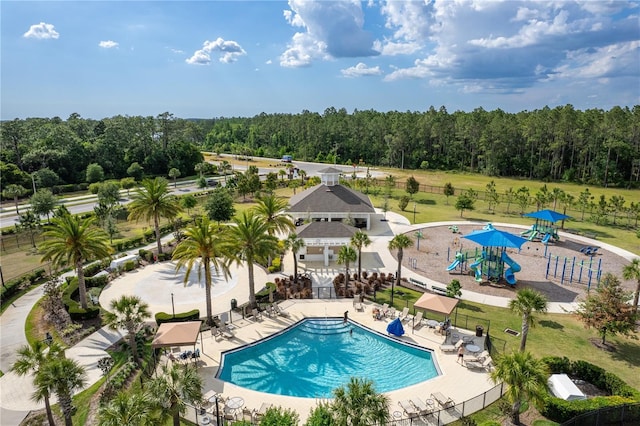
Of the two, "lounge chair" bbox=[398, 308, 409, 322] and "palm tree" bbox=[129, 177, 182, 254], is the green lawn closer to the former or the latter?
"lounge chair" bbox=[398, 308, 409, 322]

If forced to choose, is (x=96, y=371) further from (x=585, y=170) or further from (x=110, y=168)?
(x=585, y=170)

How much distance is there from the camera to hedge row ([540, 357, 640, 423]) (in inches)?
771

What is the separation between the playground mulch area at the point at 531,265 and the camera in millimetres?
36225

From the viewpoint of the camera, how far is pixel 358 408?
1573 centimetres

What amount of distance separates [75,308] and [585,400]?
3400cm

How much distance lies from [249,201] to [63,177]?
4898 cm

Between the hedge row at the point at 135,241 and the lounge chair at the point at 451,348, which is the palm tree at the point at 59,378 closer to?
the lounge chair at the point at 451,348

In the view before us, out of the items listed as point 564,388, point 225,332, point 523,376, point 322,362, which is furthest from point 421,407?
A: point 225,332

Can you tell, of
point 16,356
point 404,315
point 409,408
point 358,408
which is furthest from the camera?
point 404,315

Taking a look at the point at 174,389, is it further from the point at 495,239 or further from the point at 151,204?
the point at 495,239

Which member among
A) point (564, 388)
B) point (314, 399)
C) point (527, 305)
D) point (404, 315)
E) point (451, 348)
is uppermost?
point (527, 305)

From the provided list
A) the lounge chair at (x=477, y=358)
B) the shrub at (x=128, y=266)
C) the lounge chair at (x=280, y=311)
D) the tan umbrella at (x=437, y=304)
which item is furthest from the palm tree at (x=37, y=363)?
the lounge chair at (x=477, y=358)

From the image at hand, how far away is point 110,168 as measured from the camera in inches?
3932

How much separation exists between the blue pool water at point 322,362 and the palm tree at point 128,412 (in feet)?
26.2
